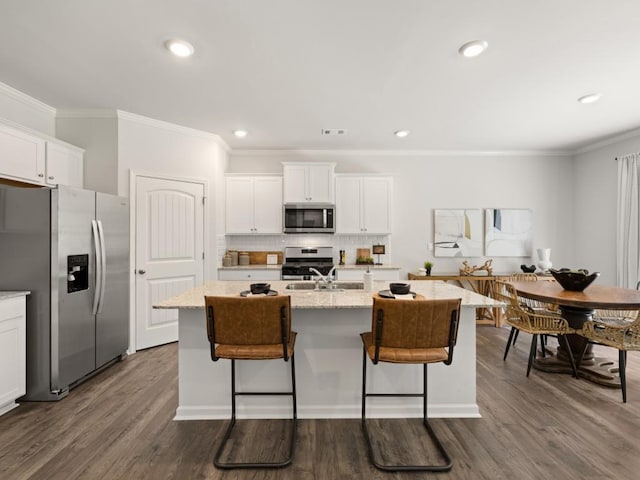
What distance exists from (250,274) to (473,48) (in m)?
3.63

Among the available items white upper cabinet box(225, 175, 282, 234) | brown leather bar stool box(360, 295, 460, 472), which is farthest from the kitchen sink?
white upper cabinet box(225, 175, 282, 234)

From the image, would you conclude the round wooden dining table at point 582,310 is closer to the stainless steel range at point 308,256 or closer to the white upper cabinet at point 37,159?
the stainless steel range at point 308,256

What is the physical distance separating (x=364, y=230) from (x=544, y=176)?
3138 mm

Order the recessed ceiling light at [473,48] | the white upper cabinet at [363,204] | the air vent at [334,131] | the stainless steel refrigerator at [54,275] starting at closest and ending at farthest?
the recessed ceiling light at [473,48] → the stainless steel refrigerator at [54,275] → the air vent at [334,131] → the white upper cabinet at [363,204]

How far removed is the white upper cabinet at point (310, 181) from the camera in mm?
4938

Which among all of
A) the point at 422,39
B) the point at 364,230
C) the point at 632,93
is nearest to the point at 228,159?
the point at 364,230

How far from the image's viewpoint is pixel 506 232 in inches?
214

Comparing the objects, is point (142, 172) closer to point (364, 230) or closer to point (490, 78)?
point (364, 230)

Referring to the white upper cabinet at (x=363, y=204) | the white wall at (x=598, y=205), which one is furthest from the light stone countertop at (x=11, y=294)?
the white wall at (x=598, y=205)

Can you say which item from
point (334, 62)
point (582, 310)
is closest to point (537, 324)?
point (582, 310)

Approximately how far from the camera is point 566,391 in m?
2.83

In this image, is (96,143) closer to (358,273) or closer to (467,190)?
(358,273)

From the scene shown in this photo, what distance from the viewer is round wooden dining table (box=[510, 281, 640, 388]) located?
2.79 metres

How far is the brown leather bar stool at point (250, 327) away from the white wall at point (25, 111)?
9.88 feet
